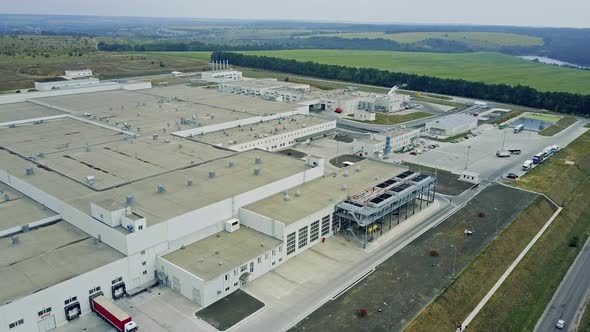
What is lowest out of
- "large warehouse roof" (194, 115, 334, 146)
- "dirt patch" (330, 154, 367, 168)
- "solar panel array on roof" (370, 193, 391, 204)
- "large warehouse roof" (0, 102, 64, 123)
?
"dirt patch" (330, 154, 367, 168)

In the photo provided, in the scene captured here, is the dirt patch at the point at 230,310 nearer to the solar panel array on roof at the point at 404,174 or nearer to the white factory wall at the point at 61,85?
the solar panel array on roof at the point at 404,174

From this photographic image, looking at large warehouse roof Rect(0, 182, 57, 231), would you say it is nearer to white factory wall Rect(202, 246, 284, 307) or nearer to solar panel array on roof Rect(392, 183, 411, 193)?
white factory wall Rect(202, 246, 284, 307)

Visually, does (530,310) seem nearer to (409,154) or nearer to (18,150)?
(409,154)

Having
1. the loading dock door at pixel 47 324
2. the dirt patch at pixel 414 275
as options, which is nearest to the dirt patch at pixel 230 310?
the dirt patch at pixel 414 275

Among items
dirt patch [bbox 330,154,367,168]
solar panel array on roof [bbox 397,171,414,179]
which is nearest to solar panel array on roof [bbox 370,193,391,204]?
solar panel array on roof [bbox 397,171,414,179]

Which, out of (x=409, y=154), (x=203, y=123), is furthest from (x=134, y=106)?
(x=409, y=154)

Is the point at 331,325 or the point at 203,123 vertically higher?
the point at 203,123

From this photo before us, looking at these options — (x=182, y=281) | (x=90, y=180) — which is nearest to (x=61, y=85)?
(x=90, y=180)
